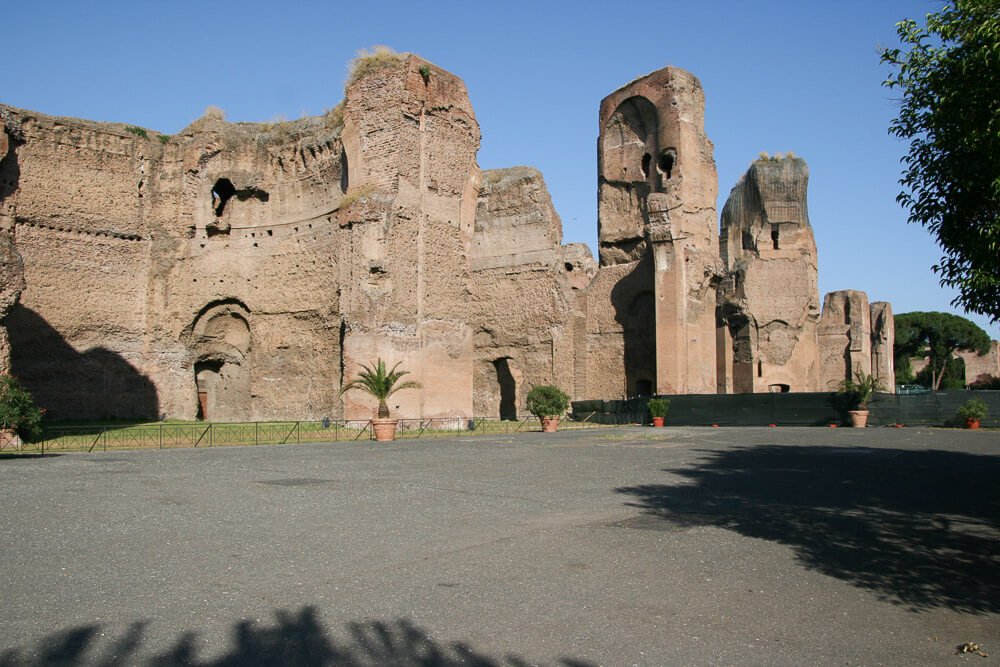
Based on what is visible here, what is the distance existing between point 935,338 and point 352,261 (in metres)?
55.5

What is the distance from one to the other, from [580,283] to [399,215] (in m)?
9.38

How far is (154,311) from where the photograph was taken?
90.0 feet

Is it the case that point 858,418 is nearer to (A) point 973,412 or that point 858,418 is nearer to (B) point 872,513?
(A) point 973,412

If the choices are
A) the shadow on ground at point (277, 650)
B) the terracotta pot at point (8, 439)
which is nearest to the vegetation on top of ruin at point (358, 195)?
the terracotta pot at point (8, 439)

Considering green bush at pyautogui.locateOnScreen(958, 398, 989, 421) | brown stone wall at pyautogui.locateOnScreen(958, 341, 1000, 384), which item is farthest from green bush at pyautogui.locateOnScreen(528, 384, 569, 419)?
brown stone wall at pyautogui.locateOnScreen(958, 341, 1000, 384)

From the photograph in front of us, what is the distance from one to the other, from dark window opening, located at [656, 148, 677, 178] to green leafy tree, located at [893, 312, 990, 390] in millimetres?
40391

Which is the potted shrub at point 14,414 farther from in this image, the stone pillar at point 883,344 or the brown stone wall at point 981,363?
the brown stone wall at point 981,363

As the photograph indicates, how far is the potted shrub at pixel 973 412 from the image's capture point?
23.5 meters

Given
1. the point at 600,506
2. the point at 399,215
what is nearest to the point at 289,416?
the point at 399,215

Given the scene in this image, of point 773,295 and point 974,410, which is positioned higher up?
point 773,295

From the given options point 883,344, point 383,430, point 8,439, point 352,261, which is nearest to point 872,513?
point 383,430

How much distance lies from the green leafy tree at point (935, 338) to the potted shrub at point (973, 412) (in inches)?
1556

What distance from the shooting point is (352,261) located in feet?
76.9

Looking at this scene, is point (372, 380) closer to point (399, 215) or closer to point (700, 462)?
point (399, 215)
